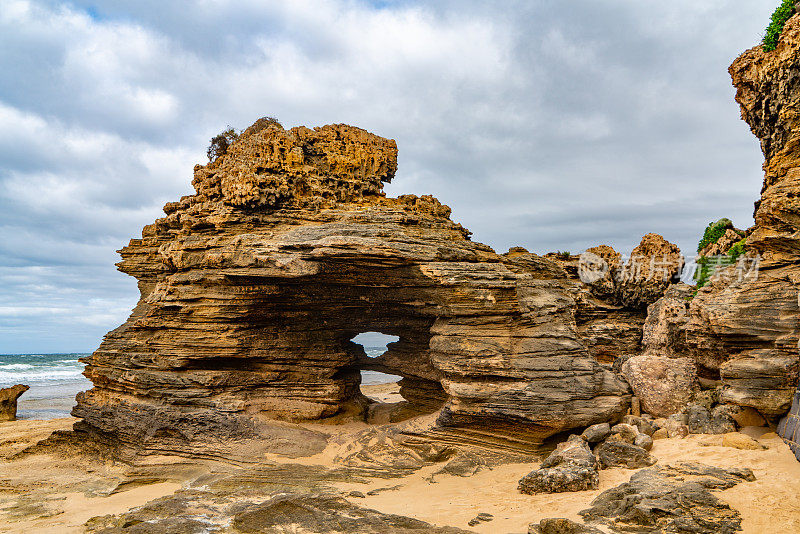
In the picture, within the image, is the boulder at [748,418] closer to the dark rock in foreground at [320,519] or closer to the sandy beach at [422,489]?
the sandy beach at [422,489]

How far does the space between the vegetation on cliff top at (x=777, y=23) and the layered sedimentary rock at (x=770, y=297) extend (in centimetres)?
29

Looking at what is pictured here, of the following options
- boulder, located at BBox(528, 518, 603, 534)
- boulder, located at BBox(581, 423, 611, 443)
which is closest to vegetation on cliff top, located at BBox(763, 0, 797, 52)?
boulder, located at BBox(581, 423, 611, 443)

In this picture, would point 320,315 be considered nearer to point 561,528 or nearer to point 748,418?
point 561,528

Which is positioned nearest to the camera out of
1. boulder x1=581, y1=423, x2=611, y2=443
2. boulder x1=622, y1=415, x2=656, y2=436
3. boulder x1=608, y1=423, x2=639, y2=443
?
boulder x1=608, y1=423, x2=639, y2=443

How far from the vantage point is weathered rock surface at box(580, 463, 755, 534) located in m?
5.75

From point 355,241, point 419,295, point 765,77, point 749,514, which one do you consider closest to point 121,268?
point 355,241

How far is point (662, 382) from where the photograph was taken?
10930mm

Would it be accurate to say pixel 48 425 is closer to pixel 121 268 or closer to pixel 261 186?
pixel 121 268

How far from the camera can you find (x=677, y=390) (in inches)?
424

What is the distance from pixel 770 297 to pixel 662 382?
116 inches

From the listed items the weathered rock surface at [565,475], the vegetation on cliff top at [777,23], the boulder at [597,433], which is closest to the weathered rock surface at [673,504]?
the weathered rock surface at [565,475]

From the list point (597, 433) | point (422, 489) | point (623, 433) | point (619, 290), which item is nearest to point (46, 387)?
point (422, 489)

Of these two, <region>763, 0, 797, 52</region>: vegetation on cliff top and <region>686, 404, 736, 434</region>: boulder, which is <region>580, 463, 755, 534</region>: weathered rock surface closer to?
<region>686, 404, 736, 434</region>: boulder

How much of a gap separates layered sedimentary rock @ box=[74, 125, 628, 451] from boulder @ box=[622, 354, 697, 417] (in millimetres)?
616
